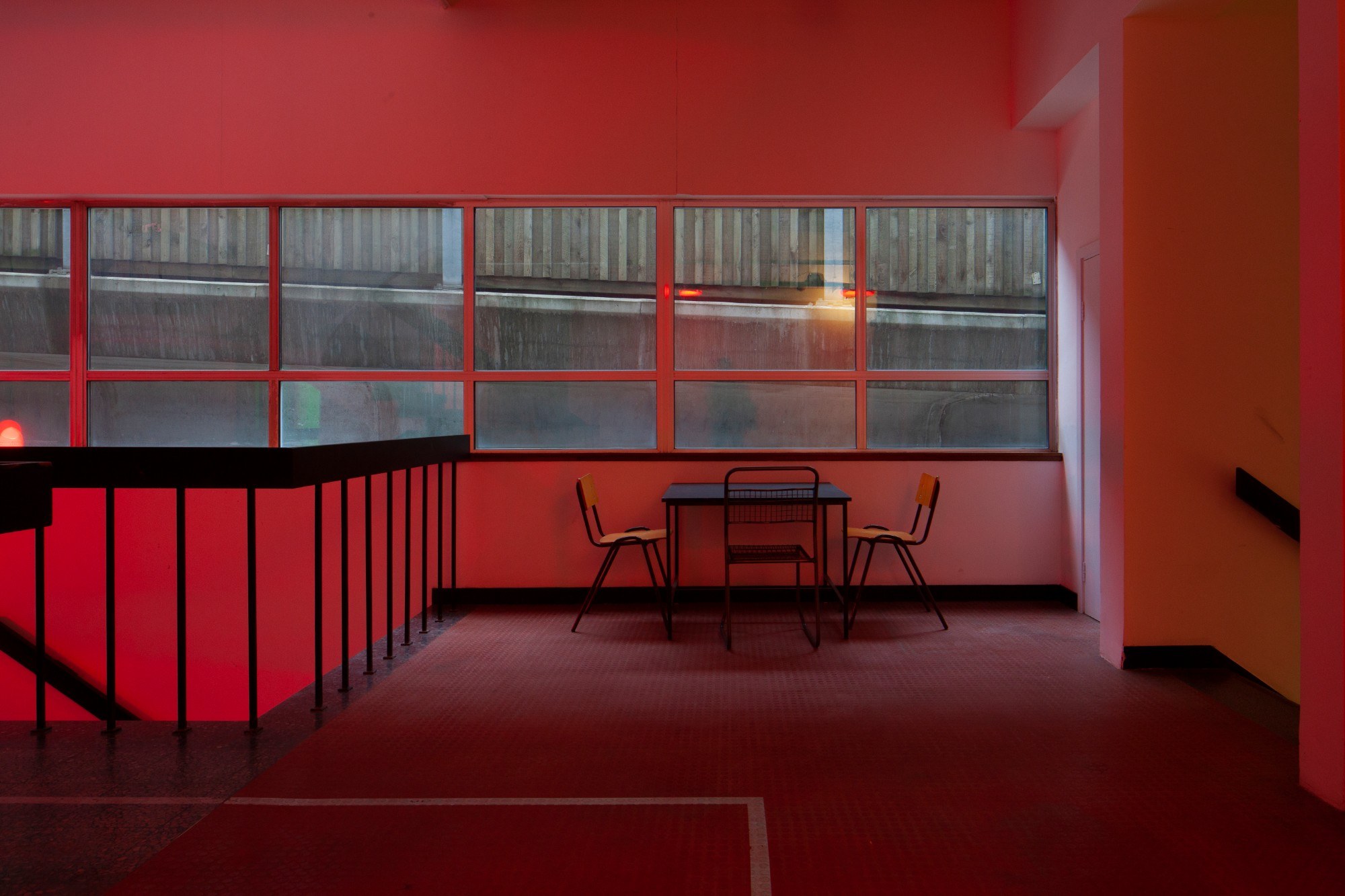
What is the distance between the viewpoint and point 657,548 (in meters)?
4.56

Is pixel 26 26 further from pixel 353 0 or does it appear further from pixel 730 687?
pixel 730 687

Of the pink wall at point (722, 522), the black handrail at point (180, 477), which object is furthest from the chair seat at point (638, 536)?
the black handrail at point (180, 477)

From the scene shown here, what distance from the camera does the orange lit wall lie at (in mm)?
3330

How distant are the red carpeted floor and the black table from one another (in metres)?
0.79

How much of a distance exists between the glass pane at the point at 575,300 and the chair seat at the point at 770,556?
156 centimetres

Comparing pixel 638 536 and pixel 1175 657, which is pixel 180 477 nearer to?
pixel 638 536

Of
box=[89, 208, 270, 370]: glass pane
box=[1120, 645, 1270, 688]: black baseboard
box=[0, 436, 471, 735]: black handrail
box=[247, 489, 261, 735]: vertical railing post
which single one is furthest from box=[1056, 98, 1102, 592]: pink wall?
box=[89, 208, 270, 370]: glass pane

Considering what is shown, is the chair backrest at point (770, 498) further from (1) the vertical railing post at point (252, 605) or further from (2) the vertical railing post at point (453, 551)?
(1) the vertical railing post at point (252, 605)

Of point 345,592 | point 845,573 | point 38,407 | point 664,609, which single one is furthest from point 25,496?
point 38,407

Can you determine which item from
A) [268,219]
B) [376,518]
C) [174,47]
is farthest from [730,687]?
[174,47]

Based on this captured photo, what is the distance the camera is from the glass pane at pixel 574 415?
4.93 metres

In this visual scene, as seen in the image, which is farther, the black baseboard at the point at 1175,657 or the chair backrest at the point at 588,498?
the chair backrest at the point at 588,498

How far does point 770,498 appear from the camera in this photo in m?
3.76

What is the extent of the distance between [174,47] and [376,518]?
3051 mm
